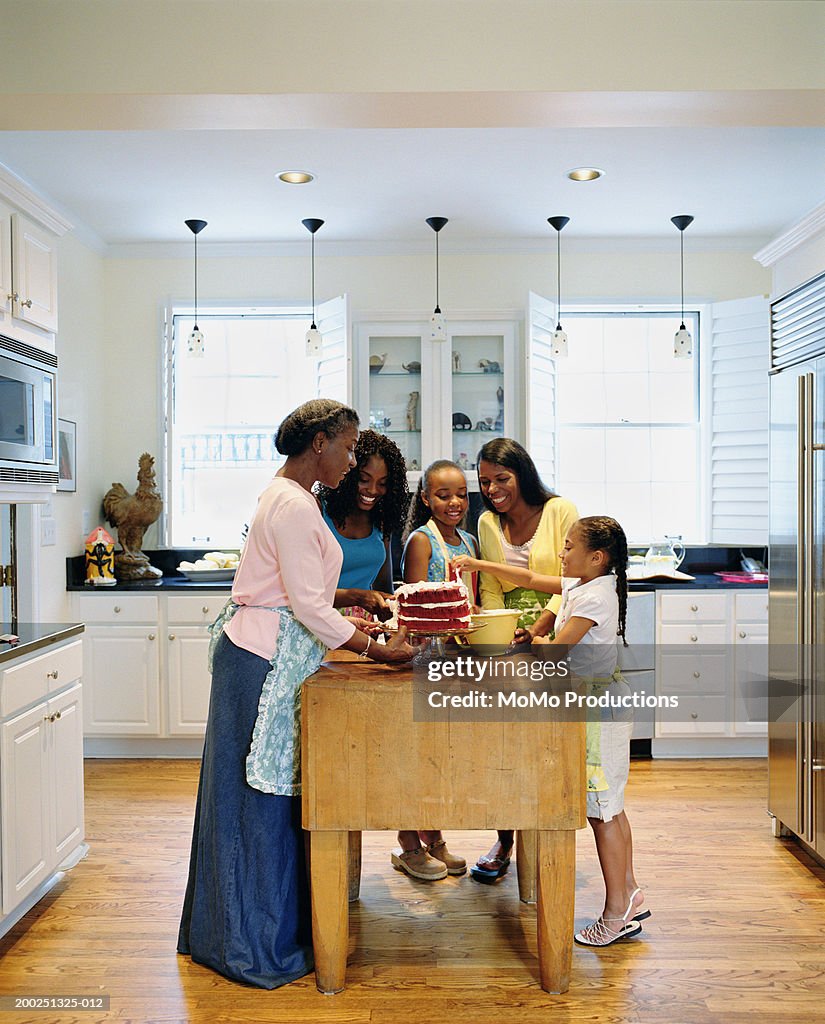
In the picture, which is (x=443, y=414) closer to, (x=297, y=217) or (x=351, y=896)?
(x=297, y=217)

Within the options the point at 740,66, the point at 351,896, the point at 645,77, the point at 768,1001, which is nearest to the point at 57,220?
the point at 645,77

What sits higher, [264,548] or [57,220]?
[57,220]

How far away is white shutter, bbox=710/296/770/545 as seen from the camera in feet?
17.2

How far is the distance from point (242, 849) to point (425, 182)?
3036 millimetres

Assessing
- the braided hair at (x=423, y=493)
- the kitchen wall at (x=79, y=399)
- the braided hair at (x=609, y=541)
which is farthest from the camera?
the kitchen wall at (x=79, y=399)

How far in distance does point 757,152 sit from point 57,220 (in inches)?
110

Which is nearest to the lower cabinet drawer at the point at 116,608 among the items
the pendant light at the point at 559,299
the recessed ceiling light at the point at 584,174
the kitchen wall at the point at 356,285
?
the kitchen wall at the point at 356,285

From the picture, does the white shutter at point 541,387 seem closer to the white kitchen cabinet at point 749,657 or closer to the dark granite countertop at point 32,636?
the white kitchen cabinet at point 749,657

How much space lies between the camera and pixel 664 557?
16.5 feet

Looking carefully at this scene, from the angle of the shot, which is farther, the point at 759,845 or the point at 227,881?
the point at 759,845

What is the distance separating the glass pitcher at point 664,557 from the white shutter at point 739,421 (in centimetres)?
28

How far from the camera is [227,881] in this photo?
8.11 feet

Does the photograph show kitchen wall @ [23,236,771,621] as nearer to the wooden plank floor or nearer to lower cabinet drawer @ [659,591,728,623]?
lower cabinet drawer @ [659,591,728,623]

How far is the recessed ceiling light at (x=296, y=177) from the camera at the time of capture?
419cm
